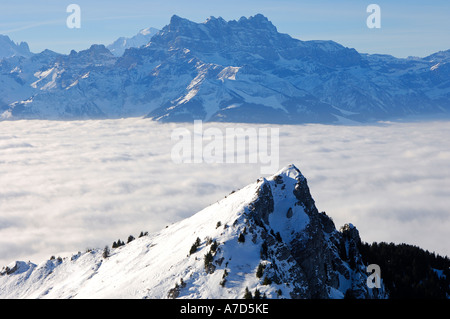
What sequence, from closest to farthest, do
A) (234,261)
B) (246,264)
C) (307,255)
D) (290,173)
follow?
(246,264) < (234,261) < (307,255) < (290,173)

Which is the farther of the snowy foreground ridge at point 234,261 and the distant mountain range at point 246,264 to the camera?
the distant mountain range at point 246,264

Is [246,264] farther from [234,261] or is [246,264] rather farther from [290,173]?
[290,173]

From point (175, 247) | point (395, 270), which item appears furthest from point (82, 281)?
point (395, 270)

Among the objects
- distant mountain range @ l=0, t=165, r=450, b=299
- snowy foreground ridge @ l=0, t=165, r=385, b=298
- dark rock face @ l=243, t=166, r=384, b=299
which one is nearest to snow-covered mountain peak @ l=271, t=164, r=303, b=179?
snowy foreground ridge @ l=0, t=165, r=385, b=298

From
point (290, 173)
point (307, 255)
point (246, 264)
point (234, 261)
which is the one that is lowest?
point (307, 255)

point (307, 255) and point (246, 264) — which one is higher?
point (246, 264)

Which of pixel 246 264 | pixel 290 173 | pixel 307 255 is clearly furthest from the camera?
pixel 290 173

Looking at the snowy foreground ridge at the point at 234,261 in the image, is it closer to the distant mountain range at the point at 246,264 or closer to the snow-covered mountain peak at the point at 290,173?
the snow-covered mountain peak at the point at 290,173

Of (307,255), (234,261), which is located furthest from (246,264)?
Answer: (307,255)

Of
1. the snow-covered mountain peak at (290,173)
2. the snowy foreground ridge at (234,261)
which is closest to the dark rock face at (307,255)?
the snowy foreground ridge at (234,261)
